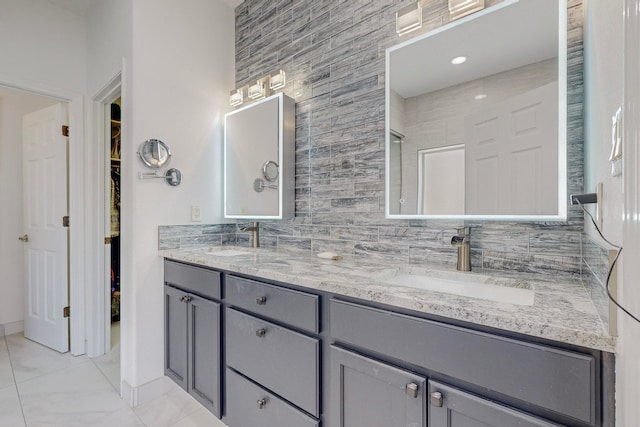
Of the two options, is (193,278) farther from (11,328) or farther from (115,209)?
(11,328)

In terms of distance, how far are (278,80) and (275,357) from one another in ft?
5.51

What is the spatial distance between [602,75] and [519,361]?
29.3 inches

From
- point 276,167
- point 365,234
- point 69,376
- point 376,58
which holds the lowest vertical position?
point 69,376

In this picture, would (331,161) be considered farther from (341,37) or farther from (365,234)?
(341,37)

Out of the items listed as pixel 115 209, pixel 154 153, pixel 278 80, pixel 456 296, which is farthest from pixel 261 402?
pixel 115 209

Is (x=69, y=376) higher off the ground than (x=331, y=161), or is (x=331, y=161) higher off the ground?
(x=331, y=161)

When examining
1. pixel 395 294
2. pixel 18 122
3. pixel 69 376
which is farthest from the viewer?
pixel 18 122

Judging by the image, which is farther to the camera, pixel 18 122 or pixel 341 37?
pixel 18 122

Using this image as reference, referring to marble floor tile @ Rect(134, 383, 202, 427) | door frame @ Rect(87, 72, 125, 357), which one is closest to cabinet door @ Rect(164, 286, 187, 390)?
marble floor tile @ Rect(134, 383, 202, 427)

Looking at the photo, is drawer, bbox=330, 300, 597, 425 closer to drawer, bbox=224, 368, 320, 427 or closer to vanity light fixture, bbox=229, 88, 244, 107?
drawer, bbox=224, 368, 320, 427

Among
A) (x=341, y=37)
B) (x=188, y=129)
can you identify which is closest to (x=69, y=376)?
(x=188, y=129)

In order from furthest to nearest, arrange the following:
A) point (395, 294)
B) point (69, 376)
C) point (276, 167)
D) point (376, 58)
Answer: point (69, 376)
point (276, 167)
point (376, 58)
point (395, 294)

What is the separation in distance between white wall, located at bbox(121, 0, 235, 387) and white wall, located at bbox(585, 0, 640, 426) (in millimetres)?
2073

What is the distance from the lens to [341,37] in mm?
1767
